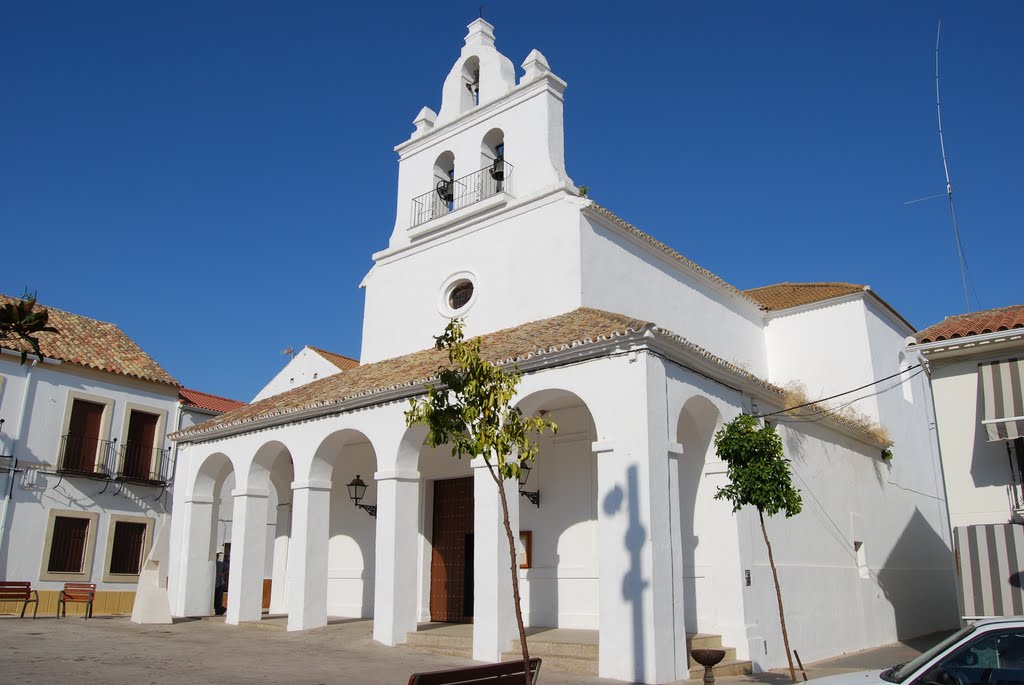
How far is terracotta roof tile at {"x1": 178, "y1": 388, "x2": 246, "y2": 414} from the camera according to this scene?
2519cm

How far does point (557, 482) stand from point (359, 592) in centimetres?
581

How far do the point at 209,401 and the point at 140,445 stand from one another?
4350 millimetres

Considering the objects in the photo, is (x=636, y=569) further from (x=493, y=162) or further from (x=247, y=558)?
(x=493, y=162)

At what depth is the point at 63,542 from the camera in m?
19.9

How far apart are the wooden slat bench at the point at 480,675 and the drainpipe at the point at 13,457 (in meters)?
16.2

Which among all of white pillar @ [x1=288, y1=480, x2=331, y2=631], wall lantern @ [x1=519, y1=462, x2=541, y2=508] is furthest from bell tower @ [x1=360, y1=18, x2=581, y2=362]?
white pillar @ [x1=288, y1=480, x2=331, y2=631]

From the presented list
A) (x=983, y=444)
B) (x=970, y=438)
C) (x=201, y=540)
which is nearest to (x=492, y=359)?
(x=970, y=438)

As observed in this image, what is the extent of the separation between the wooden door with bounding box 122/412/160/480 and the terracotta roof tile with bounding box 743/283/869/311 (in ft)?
55.4

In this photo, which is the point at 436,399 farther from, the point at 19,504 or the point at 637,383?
the point at 19,504

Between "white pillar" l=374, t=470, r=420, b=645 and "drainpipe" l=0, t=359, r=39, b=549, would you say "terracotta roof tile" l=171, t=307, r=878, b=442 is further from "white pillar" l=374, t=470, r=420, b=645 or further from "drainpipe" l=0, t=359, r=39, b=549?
"drainpipe" l=0, t=359, r=39, b=549

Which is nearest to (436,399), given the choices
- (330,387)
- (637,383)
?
(637,383)

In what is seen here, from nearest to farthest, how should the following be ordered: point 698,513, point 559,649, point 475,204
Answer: point 559,649
point 698,513
point 475,204

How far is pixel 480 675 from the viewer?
676 centimetres

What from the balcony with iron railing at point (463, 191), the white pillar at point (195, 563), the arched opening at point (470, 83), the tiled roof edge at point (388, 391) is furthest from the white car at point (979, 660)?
the arched opening at point (470, 83)
